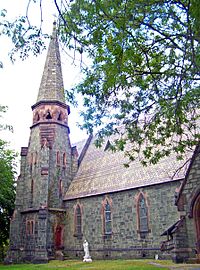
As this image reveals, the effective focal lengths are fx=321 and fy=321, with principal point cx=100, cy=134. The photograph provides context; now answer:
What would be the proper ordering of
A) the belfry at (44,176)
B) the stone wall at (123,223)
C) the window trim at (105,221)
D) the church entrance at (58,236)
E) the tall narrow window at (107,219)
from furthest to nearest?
1. the church entrance at (58,236)
2. the belfry at (44,176)
3. the tall narrow window at (107,219)
4. the window trim at (105,221)
5. the stone wall at (123,223)

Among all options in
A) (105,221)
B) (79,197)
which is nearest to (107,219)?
(105,221)

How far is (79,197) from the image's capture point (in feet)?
86.1

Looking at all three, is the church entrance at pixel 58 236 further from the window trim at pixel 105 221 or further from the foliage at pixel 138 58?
the foliage at pixel 138 58

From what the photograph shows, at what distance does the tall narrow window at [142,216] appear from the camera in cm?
2116

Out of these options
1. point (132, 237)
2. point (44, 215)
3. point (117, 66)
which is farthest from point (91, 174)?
point (117, 66)

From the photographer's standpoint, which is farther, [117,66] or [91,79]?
[91,79]

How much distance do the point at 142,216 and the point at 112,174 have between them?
15.5 feet

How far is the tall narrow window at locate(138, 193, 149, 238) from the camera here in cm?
2116

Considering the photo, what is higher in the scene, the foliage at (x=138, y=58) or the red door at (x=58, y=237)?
the foliage at (x=138, y=58)

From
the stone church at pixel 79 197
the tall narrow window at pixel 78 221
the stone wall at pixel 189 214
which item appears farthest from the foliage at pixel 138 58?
the tall narrow window at pixel 78 221

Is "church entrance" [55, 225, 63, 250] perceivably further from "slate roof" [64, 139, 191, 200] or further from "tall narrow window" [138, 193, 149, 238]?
"tall narrow window" [138, 193, 149, 238]

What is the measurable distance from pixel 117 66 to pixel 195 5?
2.63 meters

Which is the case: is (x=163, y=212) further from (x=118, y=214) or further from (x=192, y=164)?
(x=192, y=164)

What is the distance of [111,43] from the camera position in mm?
8688
